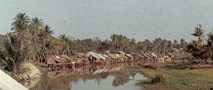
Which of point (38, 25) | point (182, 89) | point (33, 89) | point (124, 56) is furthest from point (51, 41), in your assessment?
point (182, 89)

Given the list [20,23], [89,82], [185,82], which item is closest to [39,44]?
[20,23]

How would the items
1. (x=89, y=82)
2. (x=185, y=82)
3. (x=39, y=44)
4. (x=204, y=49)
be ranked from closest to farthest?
(x=185, y=82) < (x=89, y=82) < (x=204, y=49) < (x=39, y=44)

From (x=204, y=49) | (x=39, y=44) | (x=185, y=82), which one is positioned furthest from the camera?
(x=39, y=44)

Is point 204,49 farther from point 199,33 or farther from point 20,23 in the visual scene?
point 20,23

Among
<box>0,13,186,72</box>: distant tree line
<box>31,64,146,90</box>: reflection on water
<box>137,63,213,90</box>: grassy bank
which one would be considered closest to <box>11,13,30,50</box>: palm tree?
<box>0,13,186,72</box>: distant tree line

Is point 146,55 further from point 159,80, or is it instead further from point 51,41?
point 159,80

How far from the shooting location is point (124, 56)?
78.4 m

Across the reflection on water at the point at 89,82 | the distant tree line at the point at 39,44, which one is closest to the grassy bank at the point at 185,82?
the reflection on water at the point at 89,82

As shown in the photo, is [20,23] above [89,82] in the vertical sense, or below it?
above

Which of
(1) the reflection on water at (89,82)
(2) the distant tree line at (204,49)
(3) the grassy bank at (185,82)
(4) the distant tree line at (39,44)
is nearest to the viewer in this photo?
(3) the grassy bank at (185,82)

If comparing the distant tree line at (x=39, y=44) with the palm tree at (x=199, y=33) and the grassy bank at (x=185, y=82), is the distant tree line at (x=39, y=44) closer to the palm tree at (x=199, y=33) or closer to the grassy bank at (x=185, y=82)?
the grassy bank at (x=185, y=82)

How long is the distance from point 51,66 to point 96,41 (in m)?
54.8

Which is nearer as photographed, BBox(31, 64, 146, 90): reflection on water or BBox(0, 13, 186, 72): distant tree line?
BBox(31, 64, 146, 90): reflection on water

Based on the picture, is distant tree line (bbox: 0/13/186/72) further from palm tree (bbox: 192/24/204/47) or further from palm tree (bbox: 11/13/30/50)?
palm tree (bbox: 192/24/204/47)
